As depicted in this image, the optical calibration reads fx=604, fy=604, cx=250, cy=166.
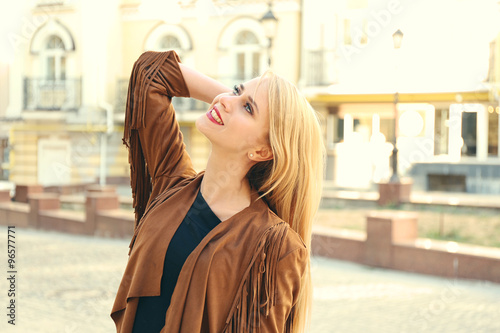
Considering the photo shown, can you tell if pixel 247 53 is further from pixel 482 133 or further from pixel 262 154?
pixel 262 154

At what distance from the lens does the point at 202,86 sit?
6.81ft

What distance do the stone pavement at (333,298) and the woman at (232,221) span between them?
12.5 feet

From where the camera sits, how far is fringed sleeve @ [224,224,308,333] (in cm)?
167

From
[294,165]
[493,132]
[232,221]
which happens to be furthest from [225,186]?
[493,132]

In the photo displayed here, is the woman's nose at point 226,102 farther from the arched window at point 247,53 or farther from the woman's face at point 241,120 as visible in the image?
the arched window at point 247,53

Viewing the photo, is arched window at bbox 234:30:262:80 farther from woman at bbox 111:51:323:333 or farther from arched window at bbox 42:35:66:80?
woman at bbox 111:51:323:333

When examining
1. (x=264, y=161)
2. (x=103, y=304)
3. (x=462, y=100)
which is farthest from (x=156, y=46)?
(x=264, y=161)

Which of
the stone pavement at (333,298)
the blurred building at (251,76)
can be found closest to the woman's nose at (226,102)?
the stone pavement at (333,298)

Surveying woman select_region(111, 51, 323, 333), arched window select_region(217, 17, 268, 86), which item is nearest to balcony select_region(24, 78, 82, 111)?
arched window select_region(217, 17, 268, 86)

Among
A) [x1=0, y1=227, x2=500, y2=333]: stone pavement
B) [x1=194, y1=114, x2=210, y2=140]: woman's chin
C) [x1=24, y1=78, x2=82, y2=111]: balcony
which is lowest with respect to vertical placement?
[x1=0, y1=227, x2=500, y2=333]: stone pavement

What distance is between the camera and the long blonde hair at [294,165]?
1.74 meters

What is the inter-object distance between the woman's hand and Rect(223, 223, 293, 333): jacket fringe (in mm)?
598

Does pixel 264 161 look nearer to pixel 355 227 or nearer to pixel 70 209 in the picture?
pixel 355 227

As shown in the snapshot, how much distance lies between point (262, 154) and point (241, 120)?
0.43 feet
